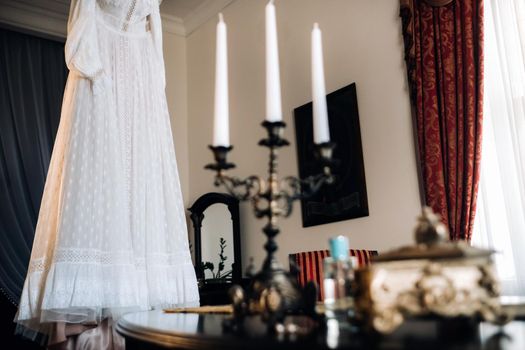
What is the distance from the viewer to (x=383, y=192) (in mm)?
3252

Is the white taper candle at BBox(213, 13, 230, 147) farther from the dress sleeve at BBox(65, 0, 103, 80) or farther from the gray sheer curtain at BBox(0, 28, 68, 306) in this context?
the gray sheer curtain at BBox(0, 28, 68, 306)

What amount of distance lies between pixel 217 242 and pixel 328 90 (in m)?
1.67

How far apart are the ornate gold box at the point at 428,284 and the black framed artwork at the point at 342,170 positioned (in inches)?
98.5

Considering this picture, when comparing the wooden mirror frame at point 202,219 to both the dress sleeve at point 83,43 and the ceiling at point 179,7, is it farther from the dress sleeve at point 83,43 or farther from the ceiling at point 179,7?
the dress sleeve at point 83,43

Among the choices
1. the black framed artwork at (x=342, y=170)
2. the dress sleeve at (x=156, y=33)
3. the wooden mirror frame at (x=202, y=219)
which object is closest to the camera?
the dress sleeve at (x=156, y=33)

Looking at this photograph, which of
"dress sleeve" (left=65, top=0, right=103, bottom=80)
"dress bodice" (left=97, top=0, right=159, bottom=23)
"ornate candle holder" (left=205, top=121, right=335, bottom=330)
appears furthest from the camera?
"dress bodice" (left=97, top=0, right=159, bottom=23)

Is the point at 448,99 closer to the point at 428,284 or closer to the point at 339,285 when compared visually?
the point at 339,285

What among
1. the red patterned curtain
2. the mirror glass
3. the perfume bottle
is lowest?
the perfume bottle

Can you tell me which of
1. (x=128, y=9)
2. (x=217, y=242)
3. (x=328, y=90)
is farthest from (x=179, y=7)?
(x=128, y=9)

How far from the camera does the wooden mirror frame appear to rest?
4.18m

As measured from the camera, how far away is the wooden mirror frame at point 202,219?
13.7 ft

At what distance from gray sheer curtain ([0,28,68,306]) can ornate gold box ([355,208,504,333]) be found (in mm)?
3819

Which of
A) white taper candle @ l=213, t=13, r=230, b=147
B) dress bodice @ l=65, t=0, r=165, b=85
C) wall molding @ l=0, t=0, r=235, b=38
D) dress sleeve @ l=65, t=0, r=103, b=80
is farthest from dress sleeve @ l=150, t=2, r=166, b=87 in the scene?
wall molding @ l=0, t=0, r=235, b=38

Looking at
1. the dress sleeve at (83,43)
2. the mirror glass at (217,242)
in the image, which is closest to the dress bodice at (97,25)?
the dress sleeve at (83,43)
